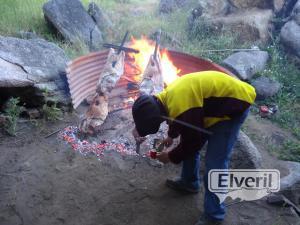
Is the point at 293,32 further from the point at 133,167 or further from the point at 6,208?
the point at 6,208

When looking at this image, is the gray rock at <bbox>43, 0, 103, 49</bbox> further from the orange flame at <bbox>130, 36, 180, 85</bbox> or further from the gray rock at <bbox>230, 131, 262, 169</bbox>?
the gray rock at <bbox>230, 131, 262, 169</bbox>

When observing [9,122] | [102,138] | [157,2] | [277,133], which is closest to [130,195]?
[102,138]

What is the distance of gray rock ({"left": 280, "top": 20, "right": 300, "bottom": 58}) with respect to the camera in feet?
28.6

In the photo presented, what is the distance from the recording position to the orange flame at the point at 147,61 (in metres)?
6.63

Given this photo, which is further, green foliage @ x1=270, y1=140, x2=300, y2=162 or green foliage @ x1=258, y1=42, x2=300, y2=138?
green foliage @ x1=258, y1=42, x2=300, y2=138

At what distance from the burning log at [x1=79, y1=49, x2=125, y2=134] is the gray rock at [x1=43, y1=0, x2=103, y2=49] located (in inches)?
80.5

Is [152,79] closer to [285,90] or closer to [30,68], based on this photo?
[30,68]

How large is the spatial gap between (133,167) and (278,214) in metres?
1.90

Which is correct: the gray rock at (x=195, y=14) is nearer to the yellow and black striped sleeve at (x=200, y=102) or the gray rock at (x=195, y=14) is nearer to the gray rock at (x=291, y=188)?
the gray rock at (x=291, y=188)

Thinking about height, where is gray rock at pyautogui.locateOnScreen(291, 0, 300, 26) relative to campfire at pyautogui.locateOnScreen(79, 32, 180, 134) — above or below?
above

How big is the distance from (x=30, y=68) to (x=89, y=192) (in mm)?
2323

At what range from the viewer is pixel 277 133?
20.5ft

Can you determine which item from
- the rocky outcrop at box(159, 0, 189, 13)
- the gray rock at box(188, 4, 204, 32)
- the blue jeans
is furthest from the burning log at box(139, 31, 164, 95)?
the rocky outcrop at box(159, 0, 189, 13)
